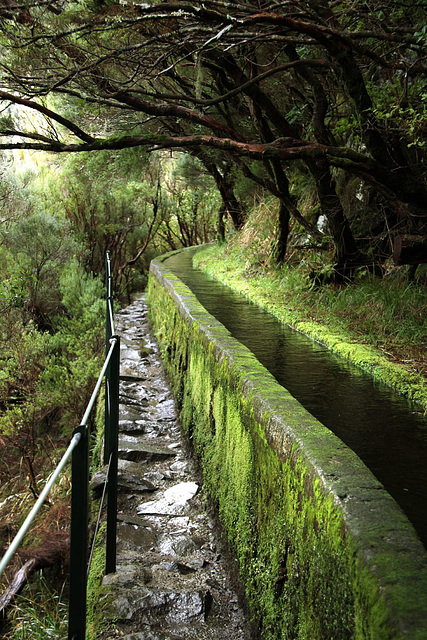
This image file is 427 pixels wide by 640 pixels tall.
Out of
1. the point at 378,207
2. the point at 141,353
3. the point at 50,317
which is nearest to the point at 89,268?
the point at 50,317

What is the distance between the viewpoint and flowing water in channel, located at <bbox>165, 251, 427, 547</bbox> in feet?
9.27

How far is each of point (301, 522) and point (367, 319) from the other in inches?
147

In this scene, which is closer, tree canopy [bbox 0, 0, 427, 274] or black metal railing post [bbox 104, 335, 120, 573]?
black metal railing post [bbox 104, 335, 120, 573]

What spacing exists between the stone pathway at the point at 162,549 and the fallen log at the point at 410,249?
2547 millimetres

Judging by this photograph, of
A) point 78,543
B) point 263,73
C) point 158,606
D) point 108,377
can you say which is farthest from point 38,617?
point 263,73

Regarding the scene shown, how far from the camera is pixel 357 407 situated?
385 cm

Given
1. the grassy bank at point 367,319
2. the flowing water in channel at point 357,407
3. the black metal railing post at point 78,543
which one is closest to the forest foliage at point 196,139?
the grassy bank at point 367,319

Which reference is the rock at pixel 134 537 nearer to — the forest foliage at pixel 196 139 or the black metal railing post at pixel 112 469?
the black metal railing post at pixel 112 469

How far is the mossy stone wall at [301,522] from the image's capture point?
1465 millimetres

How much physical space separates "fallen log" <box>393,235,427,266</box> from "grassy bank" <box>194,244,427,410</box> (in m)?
0.48

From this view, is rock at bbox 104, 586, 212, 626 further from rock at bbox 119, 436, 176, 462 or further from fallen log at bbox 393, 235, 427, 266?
fallen log at bbox 393, 235, 427, 266

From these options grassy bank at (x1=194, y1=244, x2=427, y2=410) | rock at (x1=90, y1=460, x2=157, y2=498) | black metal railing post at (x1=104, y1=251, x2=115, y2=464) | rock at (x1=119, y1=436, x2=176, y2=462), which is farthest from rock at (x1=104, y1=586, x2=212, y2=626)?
grassy bank at (x1=194, y1=244, x2=427, y2=410)

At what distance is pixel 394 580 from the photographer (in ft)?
4.62

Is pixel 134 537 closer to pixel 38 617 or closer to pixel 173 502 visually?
pixel 173 502
